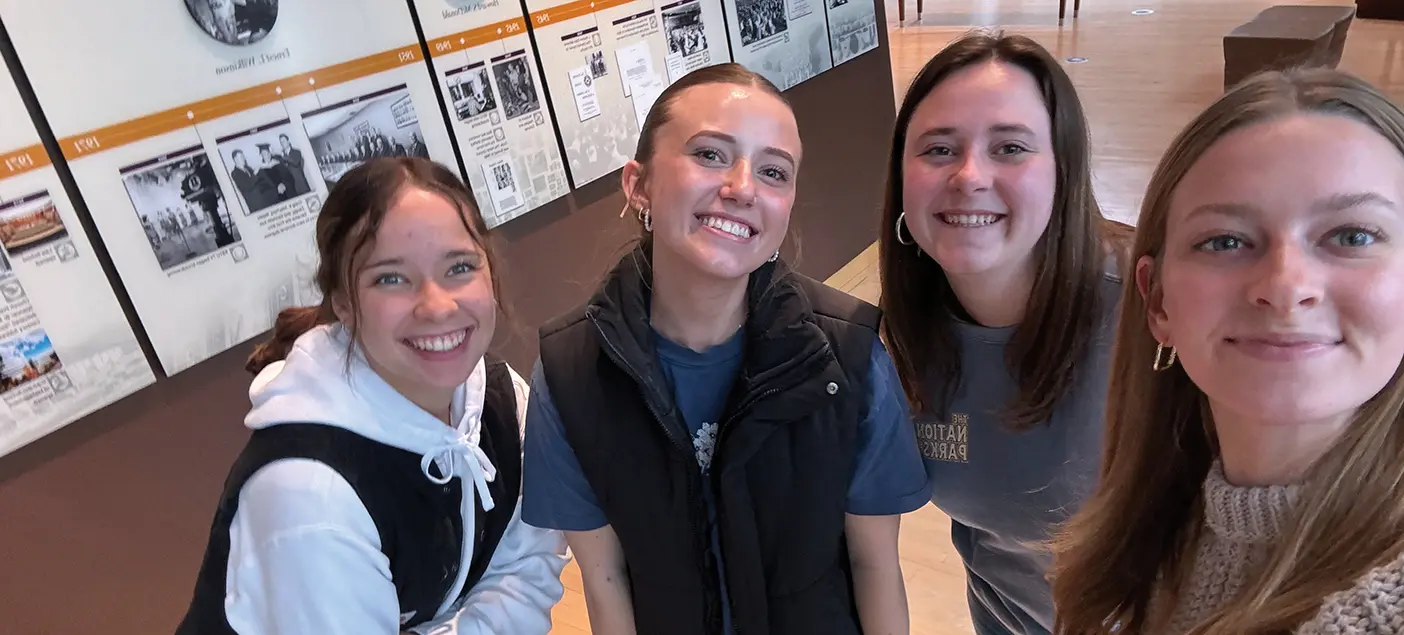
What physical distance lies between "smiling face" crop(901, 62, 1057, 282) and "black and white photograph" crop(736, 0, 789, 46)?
80.1 inches

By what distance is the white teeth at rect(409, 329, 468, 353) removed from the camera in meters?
1.40

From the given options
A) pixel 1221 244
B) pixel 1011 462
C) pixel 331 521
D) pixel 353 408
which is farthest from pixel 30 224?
pixel 1221 244

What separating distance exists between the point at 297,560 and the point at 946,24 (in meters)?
9.50

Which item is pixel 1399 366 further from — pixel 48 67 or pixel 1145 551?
pixel 48 67

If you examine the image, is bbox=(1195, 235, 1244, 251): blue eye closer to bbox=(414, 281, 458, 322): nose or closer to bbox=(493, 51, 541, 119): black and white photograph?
bbox=(414, 281, 458, 322): nose

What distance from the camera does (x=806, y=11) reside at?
3543 millimetres

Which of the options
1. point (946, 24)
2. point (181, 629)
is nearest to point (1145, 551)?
point (181, 629)

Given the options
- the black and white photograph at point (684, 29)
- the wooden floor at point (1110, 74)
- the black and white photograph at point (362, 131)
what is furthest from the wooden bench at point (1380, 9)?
the black and white photograph at point (362, 131)

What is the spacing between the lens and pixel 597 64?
9.09ft

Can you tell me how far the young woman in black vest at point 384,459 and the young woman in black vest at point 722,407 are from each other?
160 millimetres

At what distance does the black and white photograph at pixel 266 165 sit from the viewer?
195cm

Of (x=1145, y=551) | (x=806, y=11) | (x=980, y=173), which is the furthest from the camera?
(x=806, y=11)

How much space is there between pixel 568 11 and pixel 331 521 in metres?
1.89

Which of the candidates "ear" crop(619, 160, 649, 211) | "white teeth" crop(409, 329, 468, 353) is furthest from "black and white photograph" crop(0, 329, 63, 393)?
"ear" crop(619, 160, 649, 211)
